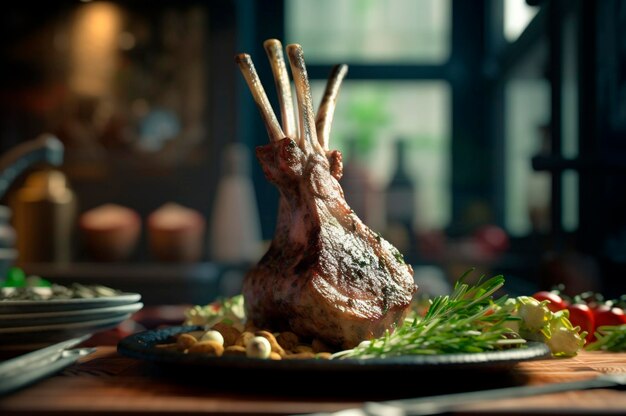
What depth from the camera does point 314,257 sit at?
3.71 feet

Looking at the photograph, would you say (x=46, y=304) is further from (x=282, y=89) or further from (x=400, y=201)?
(x=400, y=201)

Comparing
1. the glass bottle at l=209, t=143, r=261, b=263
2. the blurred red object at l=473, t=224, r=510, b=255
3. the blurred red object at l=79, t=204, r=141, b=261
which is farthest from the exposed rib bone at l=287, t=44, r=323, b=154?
the blurred red object at l=473, t=224, r=510, b=255

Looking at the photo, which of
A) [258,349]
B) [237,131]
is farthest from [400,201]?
[258,349]

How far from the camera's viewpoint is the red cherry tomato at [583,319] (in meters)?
1.41

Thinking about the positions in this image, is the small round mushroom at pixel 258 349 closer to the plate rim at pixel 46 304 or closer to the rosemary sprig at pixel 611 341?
the plate rim at pixel 46 304

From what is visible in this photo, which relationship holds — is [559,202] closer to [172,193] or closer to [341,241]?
[341,241]

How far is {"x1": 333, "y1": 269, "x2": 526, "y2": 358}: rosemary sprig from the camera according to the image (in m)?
1.00

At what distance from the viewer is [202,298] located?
4160mm

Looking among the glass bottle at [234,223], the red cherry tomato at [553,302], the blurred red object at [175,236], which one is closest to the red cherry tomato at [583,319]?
the red cherry tomato at [553,302]

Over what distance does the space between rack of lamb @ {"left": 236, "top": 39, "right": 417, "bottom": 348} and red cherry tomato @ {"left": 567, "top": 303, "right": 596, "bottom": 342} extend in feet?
1.17

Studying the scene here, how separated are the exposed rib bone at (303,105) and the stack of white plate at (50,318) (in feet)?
1.16

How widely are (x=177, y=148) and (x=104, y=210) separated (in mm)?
559

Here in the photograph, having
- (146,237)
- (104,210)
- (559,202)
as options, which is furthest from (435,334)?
(146,237)

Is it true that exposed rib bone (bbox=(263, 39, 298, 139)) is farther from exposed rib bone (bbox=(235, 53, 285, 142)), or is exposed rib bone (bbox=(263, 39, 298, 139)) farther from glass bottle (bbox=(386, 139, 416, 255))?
glass bottle (bbox=(386, 139, 416, 255))
